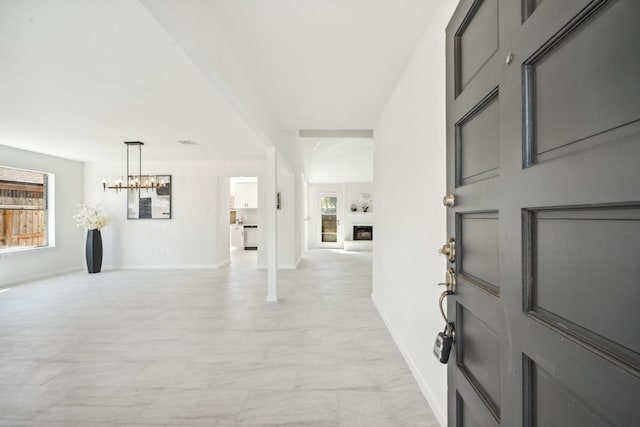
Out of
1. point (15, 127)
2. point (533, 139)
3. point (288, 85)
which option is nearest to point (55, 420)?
point (533, 139)

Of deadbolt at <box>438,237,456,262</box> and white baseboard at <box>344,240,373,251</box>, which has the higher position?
deadbolt at <box>438,237,456,262</box>

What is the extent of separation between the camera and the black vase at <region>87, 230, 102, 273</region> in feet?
22.1

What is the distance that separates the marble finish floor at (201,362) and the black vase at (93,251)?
1708 millimetres

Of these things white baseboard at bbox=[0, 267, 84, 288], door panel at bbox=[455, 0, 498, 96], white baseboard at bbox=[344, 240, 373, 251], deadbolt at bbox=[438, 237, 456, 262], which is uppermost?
door panel at bbox=[455, 0, 498, 96]

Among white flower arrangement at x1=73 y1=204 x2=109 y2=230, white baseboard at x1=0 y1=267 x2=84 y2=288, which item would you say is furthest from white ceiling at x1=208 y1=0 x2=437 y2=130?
white baseboard at x1=0 y1=267 x2=84 y2=288

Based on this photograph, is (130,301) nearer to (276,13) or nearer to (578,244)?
(276,13)

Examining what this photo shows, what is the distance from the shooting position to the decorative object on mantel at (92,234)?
6738 millimetres

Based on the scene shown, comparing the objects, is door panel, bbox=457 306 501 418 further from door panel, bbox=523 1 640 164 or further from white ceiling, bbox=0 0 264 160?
white ceiling, bbox=0 0 264 160

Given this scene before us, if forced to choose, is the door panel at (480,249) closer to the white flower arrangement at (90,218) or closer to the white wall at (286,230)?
the white wall at (286,230)

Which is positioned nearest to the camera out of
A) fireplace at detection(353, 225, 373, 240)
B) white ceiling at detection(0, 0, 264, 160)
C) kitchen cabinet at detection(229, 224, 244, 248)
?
white ceiling at detection(0, 0, 264, 160)

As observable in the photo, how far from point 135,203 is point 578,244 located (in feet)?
27.0

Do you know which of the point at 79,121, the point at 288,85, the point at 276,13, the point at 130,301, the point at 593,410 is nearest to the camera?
the point at 593,410

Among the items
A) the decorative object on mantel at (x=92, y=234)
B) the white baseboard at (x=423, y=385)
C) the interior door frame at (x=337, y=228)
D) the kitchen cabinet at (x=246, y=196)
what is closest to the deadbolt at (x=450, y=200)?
the white baseboard at (x=423, y=385)

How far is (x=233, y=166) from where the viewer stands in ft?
24.2
